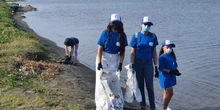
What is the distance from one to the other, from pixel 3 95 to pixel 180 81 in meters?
6.52

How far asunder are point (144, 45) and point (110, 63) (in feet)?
2.93

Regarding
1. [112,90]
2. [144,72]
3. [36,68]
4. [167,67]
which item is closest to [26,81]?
[36,68]

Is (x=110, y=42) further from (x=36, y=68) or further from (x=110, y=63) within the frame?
(x=36, y=68)

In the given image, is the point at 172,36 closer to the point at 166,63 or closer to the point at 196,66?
the point at 196,66

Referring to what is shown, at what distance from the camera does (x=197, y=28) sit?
27.6 m

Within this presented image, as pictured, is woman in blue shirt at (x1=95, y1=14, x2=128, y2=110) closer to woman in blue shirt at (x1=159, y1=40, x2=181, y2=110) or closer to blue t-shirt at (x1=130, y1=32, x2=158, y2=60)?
blue t-shirt at (x1=130, y1=32, x2=158, y2=60)

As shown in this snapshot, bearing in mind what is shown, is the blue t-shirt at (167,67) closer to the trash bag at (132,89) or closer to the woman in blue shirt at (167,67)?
the woman in blue shirt at (167,67)

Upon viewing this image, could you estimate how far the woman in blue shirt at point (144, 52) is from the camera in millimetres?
7436

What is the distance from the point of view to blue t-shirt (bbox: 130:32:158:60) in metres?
7.42

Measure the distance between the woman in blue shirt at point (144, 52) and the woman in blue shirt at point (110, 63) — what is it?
50cm

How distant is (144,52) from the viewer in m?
7.53

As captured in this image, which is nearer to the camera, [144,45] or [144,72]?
[144,45]

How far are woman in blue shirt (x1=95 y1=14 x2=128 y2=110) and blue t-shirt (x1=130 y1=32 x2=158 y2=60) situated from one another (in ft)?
1.53

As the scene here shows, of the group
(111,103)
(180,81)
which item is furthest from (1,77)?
(180,81)
